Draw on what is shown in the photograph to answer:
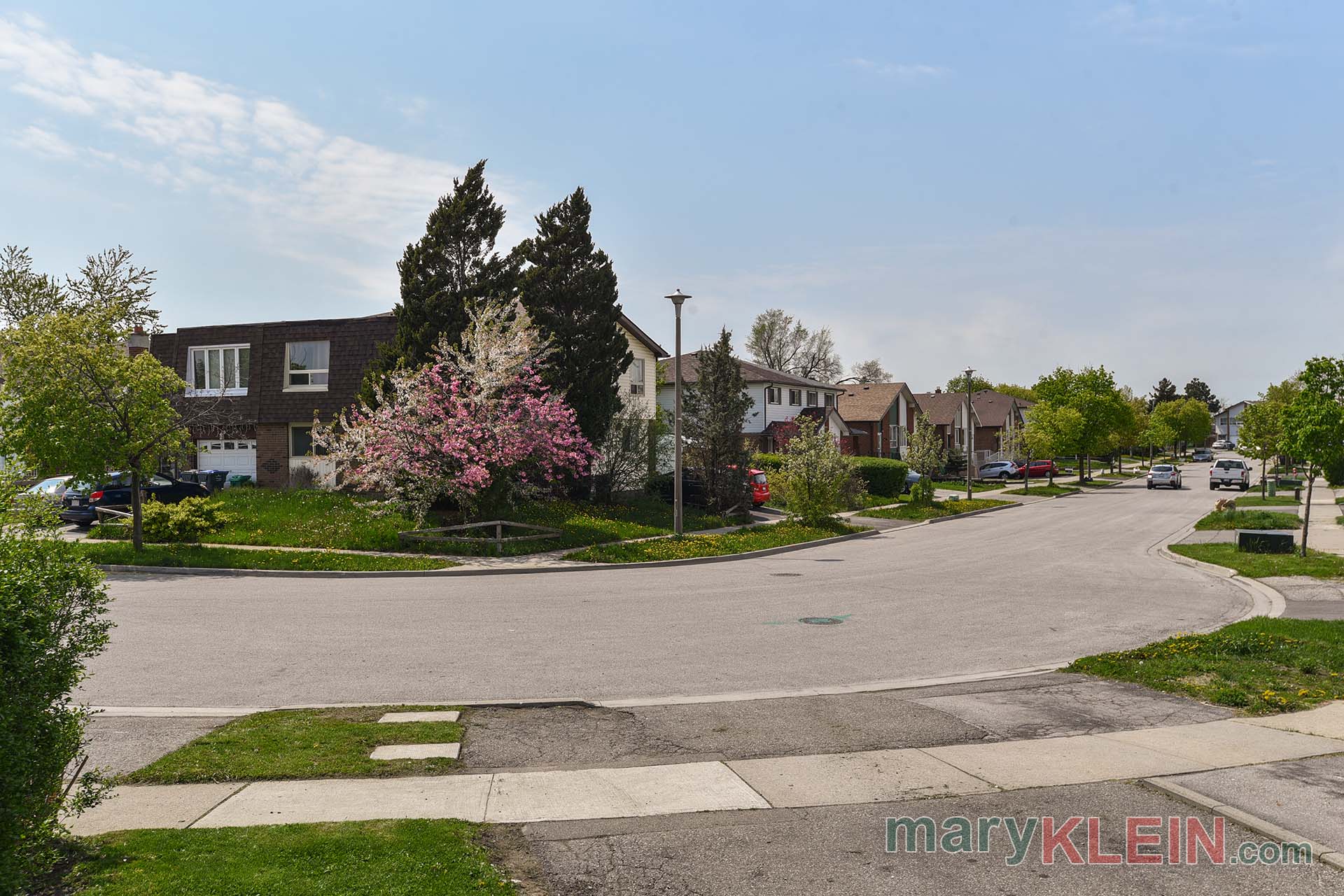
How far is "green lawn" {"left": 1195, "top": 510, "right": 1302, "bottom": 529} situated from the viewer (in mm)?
28508

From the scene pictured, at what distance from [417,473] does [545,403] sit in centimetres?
412

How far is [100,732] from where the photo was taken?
312 inches

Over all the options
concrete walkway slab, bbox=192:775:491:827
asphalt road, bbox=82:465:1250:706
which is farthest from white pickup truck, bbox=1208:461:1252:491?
concrete walkway slab, bbox=192:775:491:827

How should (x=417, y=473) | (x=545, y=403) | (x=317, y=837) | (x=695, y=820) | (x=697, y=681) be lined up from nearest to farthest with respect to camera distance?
(x=317, y=837), (x=695, y=820), (x=697, y=681), (x=417, y=473), (x=545, y=403)

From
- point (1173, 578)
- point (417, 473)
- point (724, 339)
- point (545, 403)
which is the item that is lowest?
point (1173, 578)

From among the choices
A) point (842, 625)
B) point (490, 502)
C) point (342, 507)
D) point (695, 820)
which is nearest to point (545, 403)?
point (490, 502)

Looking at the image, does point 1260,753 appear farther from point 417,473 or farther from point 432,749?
point 417,473

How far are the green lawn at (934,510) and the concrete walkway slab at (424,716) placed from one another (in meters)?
30.5

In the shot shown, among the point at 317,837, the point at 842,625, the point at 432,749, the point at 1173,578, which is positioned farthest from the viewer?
the point at 1173,578

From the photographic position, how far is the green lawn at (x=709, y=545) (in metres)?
22.5

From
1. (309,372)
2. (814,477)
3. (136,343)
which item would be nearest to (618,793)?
(814,477)

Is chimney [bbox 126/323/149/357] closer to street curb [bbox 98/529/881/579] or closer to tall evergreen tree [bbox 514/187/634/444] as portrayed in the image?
tall evergreen tree [bbox 514/187/634/444]

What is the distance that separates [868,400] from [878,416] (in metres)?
3.01

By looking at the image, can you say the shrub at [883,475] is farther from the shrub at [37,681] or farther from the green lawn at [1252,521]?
the shrub at [37,681]
